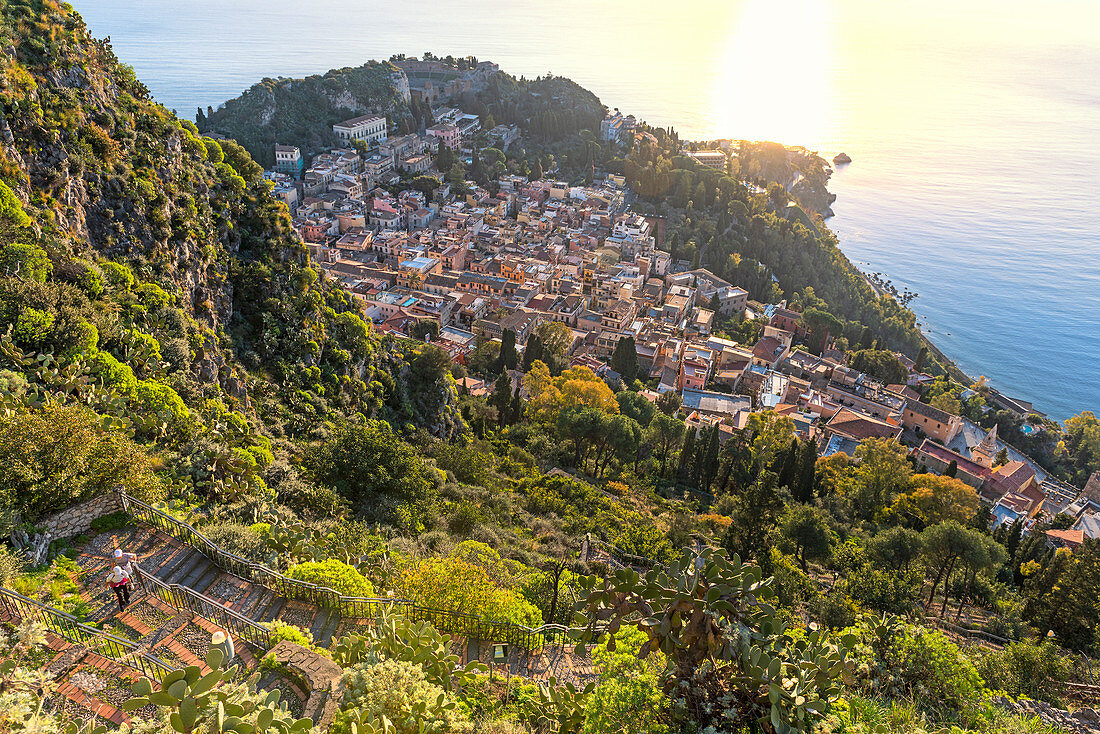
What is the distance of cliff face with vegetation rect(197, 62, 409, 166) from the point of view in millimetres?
75562

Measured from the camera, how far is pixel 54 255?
13445 mm

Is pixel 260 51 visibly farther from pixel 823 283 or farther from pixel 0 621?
pixel 0 621

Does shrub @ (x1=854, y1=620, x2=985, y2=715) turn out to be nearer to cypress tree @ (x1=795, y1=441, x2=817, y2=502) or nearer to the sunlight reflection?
cypress tree @ (x1=795, y1=441, x2=817, y2=502)

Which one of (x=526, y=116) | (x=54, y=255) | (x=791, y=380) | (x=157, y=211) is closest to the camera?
(x=54, y=255)

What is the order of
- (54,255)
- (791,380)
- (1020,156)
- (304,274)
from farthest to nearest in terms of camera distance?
1. (1020,156)
2. (791,380)
3. (304,274)
4. (54,255)

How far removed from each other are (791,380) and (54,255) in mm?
46129

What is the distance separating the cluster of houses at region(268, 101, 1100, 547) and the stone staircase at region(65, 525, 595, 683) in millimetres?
28428

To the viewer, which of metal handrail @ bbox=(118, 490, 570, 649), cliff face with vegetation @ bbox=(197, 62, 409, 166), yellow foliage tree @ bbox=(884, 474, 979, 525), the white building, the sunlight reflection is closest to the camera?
metal handrail @ bbox=(118, 490, 570, 649)

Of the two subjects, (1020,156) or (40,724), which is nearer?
(40,724)

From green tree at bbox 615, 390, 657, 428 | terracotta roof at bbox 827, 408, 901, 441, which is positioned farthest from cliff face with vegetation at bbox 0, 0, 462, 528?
terracotta roof at bbox 827, 408, 901, 441

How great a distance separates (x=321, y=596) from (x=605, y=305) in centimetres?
4559

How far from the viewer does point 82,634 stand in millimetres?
7316

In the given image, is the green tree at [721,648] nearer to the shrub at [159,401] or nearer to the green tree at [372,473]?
the green tree at [372,473]

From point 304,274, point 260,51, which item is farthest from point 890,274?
point 260,51
